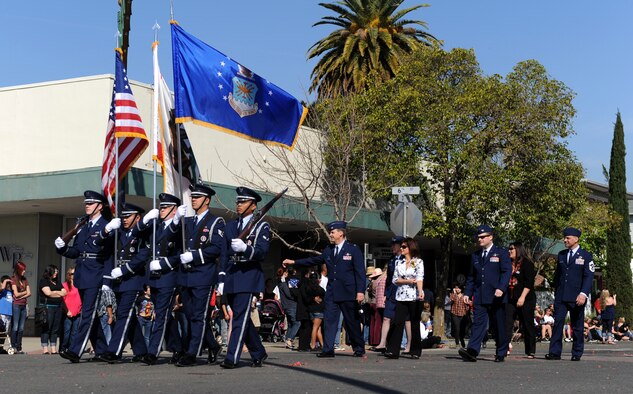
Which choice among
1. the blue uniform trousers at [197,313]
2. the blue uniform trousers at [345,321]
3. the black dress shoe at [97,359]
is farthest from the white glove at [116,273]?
the blue uniform trousers at [345,321]

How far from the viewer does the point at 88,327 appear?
12.5 metres

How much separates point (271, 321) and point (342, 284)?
34.6ft

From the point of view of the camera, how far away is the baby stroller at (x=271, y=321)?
81.0ft

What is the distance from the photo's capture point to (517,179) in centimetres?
3262

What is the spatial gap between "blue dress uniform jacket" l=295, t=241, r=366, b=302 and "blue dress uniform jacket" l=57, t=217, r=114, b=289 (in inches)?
119

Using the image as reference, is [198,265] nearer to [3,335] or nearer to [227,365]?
[227,365]

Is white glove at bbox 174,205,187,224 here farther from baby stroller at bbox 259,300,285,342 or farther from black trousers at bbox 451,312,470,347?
baby stroller at bbox 259,300,285,342

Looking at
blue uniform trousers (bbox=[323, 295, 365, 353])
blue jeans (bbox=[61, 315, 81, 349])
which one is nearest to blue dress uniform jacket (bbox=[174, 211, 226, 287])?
blue uniform trousers (bbox=[323, 295, 365, 353])

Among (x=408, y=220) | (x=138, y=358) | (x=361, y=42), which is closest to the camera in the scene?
(x=138, y=358)

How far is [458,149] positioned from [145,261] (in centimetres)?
2116

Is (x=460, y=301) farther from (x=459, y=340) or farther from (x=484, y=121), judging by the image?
(x=484, y=121)

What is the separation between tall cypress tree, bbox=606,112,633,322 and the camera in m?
46.5

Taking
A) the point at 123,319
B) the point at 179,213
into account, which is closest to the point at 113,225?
the point at 179,213

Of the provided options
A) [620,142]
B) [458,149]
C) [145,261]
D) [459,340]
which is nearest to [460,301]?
[459,340]
